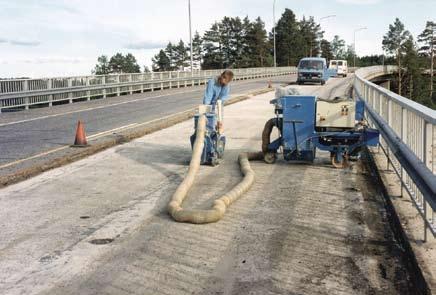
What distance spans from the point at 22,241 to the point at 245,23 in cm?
12458

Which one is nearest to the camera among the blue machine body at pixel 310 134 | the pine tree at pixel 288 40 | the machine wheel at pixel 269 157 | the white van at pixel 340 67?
the blue machine body at pixel 310 134

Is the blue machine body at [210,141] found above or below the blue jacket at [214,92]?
below

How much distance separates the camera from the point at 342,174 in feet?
29.7

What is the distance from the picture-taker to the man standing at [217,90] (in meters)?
9.69

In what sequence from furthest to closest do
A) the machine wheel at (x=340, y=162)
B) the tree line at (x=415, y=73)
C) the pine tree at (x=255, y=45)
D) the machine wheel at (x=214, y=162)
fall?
1. the pine tree at (x=255, y=45)
2. the tree line at (x=415, y=73)
3. the machine wheel at (x=214, y=162)
4. the machine wheel at (x=340, y=162)

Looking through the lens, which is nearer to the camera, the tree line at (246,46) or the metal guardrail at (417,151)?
the metal guardrail at (417,151)

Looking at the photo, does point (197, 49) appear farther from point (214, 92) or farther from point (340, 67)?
point (214, 92)

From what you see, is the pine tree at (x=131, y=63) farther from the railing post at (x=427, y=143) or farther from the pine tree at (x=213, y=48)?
the railing post at (x=427, y=143)

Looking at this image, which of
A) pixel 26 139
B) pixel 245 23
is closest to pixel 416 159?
pixel 26 139

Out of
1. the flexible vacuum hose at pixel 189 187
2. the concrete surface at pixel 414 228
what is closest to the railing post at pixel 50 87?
the flexible vacuum hose at pixel 189 187

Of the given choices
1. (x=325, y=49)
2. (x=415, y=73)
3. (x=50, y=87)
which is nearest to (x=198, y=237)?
(x=50, y=87)

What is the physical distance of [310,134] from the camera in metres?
9.41

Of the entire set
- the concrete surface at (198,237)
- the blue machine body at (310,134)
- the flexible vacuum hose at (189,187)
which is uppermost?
the blue machine body at (310,134)

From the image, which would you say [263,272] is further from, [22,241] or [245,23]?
[245,23]
